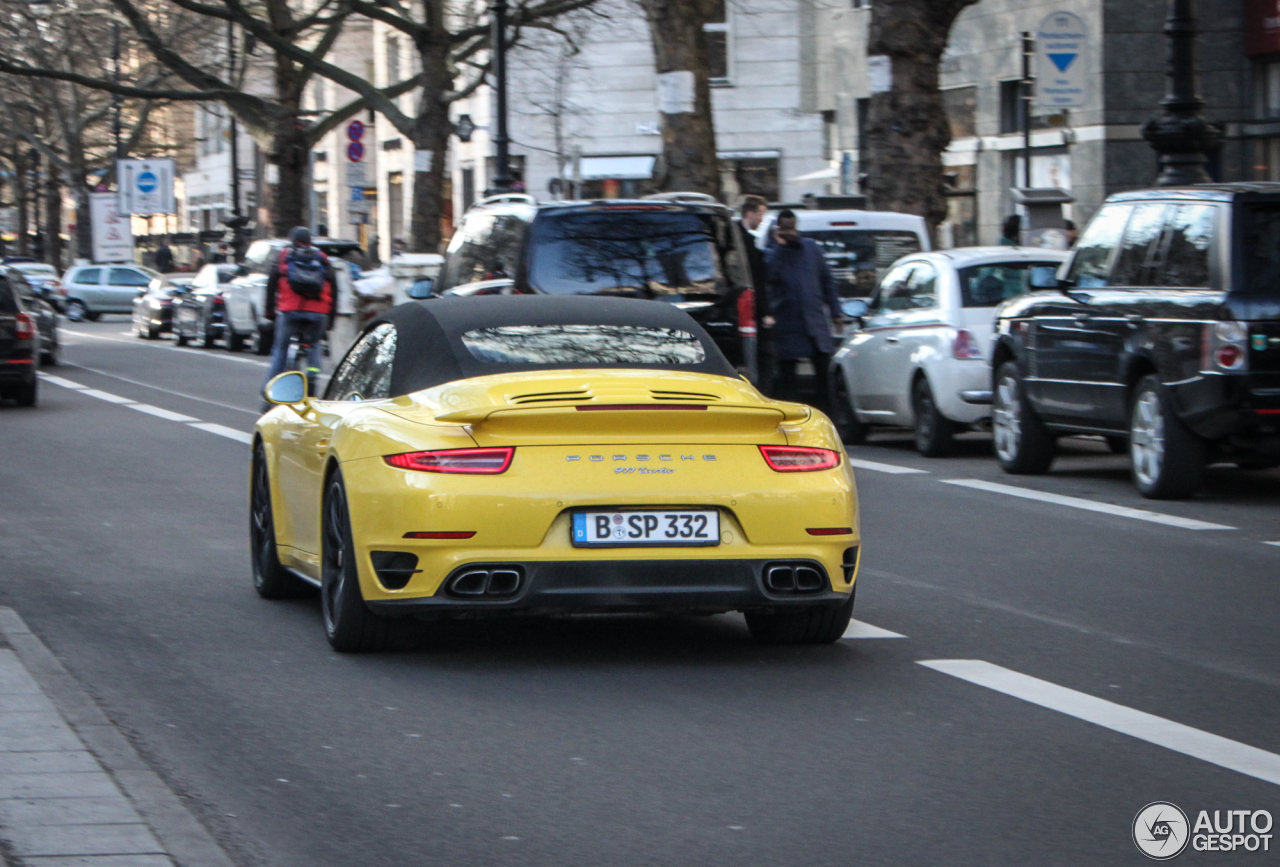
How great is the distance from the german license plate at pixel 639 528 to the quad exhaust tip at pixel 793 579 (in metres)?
0.28

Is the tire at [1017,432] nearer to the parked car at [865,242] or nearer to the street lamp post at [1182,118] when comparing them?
the street lamp post at [1182,118]

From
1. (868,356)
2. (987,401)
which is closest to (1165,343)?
(987,401)

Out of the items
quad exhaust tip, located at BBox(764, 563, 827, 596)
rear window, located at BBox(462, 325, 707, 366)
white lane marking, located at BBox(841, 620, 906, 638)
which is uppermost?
rear window, located at BBox(462, 325, 707, 366)

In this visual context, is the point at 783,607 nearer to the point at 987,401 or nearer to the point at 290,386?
the point at 290,386

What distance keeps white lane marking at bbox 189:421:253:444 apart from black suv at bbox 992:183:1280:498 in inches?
273

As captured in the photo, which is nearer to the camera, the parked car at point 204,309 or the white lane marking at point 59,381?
the white lane marking at point 59,381

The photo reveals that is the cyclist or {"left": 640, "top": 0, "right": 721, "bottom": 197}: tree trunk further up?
{"left": 640, "top": 0, "right": 721, "bottom": 197}: tree trunk

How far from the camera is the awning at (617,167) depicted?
54969 millimetres

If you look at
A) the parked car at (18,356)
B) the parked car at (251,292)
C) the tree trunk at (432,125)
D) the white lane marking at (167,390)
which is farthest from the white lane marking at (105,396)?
the tree trunk at (432,125)

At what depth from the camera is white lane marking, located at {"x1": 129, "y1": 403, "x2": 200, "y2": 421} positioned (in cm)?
2027

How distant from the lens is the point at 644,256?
1389 cm

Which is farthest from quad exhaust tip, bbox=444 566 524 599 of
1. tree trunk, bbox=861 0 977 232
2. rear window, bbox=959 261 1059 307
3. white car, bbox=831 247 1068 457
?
tree trunk, bbox=861 0 977 232

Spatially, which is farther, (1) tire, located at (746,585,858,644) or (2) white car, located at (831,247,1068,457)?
(2) white car, located at (831,247,1068,457)

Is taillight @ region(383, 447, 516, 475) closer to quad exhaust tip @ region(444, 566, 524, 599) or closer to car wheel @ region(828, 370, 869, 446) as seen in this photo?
quad exhaust tip @ region(444, 566, 524, 599)
